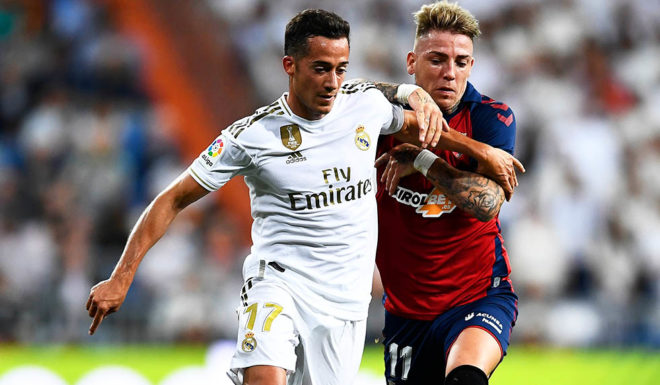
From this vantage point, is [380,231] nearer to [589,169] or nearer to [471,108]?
[471,108]

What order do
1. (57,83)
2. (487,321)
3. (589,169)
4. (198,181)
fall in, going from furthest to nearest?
(57,83) < (589,169) < (487,321) < (198,181)

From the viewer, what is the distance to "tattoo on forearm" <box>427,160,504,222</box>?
4848 mm

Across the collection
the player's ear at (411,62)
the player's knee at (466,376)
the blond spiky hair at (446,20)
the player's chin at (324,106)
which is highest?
the blond spiky hair at (446,20)

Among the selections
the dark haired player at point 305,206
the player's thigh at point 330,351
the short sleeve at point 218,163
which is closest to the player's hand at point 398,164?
the dark haired player at point 305,206

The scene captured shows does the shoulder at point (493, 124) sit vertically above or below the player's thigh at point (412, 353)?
above

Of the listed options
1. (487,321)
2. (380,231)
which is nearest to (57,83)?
(380,231)

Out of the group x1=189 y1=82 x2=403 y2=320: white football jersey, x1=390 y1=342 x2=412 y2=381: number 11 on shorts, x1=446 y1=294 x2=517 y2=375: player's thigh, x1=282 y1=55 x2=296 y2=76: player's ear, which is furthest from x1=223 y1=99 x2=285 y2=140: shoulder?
x1=390 y1=342 x2=412 y2=381: number 11 on shorts

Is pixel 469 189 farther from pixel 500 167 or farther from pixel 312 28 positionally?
pixel 312 28

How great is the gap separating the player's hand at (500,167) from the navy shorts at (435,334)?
25.6 inches

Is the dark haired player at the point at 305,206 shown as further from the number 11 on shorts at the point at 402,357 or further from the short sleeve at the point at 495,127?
the number 11 on shorts at the point at 402,357

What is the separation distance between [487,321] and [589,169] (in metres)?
6.38

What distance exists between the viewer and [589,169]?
35.4ft

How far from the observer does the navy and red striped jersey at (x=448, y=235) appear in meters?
5.14

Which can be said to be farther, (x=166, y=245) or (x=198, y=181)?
(x=166, y=245)
